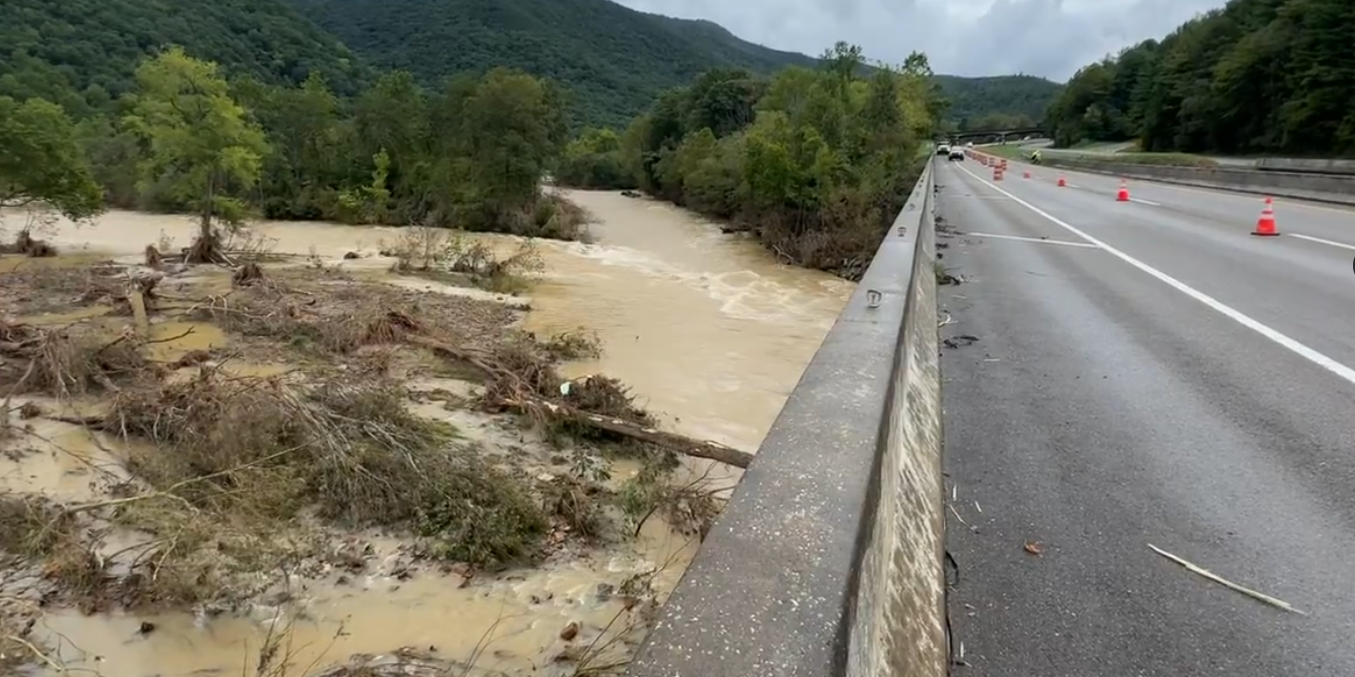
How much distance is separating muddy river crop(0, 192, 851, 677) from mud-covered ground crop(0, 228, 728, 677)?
2 cm

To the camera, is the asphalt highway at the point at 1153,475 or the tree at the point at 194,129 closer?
the asphalt highway at the point at 1153,475

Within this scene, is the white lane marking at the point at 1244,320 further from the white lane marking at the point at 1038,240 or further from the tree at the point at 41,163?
the tree at the point at 41,163

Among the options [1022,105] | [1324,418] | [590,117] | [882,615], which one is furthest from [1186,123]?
[1022,105]

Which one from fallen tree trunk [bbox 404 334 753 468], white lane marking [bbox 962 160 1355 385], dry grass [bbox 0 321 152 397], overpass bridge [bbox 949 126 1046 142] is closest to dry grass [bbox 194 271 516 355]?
dry grass [bbox 0 321 152 397]

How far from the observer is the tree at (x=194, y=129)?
21.4 metres

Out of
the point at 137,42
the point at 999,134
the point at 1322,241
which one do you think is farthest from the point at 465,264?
the point at 999,134

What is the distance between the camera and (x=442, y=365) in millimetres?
11352

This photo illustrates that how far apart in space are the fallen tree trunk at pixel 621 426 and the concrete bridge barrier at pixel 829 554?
312 cm

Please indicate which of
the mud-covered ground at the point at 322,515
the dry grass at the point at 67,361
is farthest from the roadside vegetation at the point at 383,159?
the mud-covered ground at the point at 322,515

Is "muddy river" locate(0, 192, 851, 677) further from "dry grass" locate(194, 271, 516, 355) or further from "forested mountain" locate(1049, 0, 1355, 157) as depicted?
"forested mountain" locate(1049, 0, 1355, 157)

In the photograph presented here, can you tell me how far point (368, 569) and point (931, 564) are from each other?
4454 mm

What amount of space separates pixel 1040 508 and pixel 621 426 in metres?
5.13

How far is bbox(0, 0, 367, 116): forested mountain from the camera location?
59.1 meters

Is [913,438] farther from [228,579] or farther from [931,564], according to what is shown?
[228,579]
